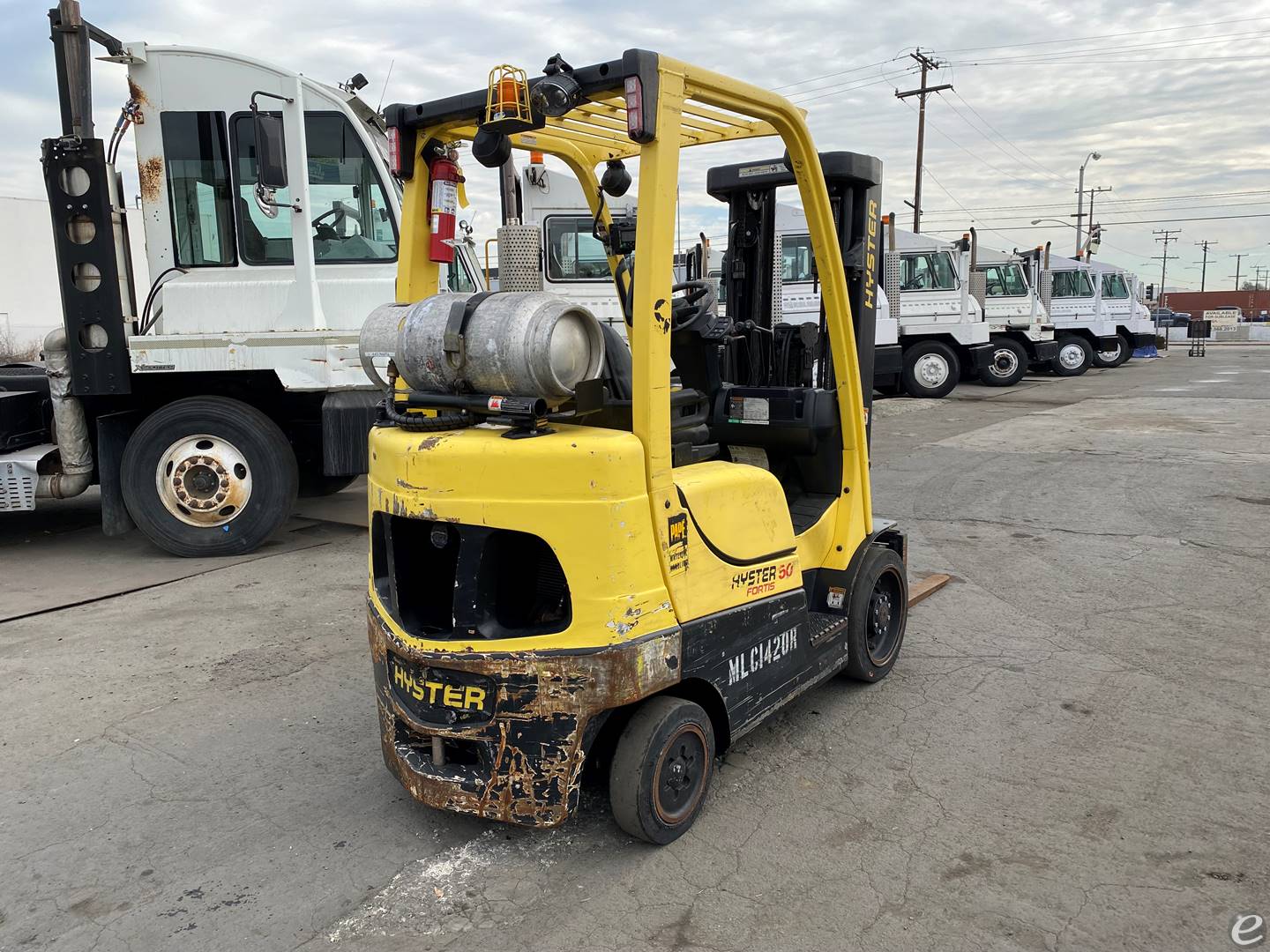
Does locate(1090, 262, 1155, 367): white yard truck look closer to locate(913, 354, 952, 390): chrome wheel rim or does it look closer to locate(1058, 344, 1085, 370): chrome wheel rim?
locate(1058, 344, 1085, 370): chrome wheel rim

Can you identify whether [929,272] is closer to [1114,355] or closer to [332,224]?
[1114,355]

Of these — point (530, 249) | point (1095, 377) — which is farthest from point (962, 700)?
point (1095, 377)

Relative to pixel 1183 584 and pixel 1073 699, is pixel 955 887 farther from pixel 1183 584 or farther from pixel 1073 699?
pixel 1183 584

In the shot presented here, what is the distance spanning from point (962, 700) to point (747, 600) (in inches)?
60.3

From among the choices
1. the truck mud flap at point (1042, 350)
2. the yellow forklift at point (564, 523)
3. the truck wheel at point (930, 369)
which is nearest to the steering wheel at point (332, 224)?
the yellow forklift at point (564, 523)

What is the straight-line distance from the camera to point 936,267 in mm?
20031

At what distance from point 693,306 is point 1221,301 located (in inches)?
4016

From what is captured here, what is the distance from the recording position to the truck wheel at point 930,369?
20266 mm

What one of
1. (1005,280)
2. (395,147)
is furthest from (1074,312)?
(395,147)

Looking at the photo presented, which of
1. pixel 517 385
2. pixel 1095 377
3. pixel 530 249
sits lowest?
pixel 1095 377

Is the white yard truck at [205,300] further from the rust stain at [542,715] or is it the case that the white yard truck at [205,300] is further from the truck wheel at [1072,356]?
the truck wheel at [1072,356]

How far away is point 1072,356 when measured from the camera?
26000mm

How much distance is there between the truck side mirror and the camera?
6047 mm

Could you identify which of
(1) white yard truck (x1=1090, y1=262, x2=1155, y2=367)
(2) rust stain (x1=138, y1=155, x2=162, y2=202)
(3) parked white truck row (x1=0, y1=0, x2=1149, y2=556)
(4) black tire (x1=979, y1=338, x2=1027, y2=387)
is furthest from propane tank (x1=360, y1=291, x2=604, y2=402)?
(1) white yard truck (x1=1090, y1=262, x2=1155, y2=367)
